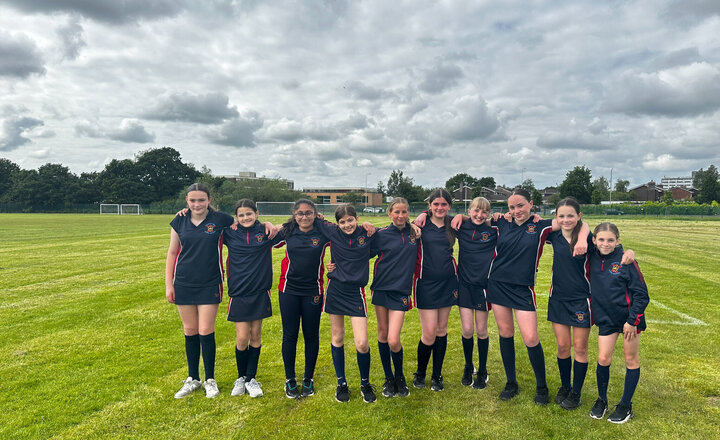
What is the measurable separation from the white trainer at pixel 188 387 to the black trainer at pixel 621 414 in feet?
12.5

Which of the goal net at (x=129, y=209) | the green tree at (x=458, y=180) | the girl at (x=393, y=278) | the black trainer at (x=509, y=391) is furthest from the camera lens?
the green tree at (x=458, y=180)

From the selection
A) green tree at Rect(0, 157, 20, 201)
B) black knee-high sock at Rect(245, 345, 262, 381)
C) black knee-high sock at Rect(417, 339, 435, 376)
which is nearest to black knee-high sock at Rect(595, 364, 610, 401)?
black knee-high sock at Rect(417, 339, 435, 376)

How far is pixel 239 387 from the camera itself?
398cm

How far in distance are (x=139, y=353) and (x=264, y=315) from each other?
2.31 metres

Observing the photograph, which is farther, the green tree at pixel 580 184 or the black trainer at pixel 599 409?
the green tree at pixel 580 184

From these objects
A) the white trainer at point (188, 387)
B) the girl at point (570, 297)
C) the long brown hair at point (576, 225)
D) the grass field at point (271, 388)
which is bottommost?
the grass field at point (271, 388)

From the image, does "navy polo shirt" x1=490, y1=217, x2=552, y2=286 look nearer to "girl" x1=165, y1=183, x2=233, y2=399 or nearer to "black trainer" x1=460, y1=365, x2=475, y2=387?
"black trainer" x1=460, y1=365, x2=475, y2=387

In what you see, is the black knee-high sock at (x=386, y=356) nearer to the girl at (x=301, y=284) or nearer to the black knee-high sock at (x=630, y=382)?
the girl at (x=301, y=284)

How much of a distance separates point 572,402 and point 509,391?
54 cm

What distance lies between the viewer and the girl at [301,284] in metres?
3.85

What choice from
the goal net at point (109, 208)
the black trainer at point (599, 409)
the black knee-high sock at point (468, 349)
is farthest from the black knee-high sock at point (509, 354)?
the goal net at point (109, 208)

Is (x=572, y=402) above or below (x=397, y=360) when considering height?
below

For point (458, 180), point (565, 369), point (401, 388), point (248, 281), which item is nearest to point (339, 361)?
point (401, 388)

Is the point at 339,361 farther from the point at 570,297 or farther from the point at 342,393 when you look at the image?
the point at 570,297
